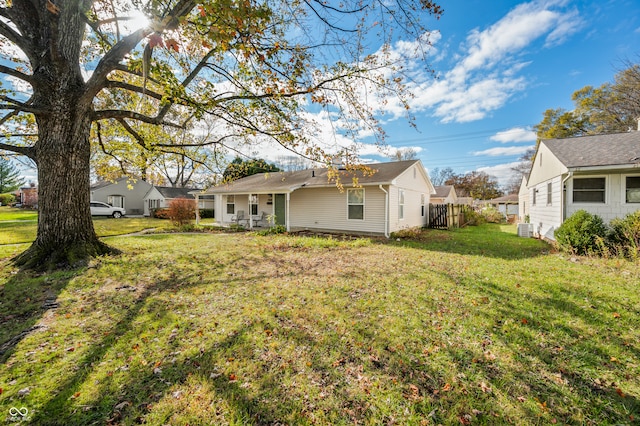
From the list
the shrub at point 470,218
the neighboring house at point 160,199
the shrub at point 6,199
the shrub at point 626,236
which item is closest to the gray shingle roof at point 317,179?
the shrub at point 626,236

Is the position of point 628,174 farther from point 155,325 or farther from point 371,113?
point 155,325

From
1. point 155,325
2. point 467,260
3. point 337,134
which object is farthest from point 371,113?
point 155,325

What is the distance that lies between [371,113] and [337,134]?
0.91 metres

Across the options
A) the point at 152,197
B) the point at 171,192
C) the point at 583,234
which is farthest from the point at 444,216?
the point at 152,197

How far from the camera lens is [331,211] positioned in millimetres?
14086

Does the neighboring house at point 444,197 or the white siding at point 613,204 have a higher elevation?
the neighboring house at point 444,197

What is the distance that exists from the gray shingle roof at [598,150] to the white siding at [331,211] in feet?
23.1

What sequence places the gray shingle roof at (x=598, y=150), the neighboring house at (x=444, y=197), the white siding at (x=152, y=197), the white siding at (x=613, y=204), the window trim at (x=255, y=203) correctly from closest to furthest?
the gray shingle roof at (x=598, y=150), the white siding at (x=613, y=204), the window trim at (x=255, y=203), the white siding at (x=152, y=197), the neighboring house at (x=444, y=197)

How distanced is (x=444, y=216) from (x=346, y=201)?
7.41 m

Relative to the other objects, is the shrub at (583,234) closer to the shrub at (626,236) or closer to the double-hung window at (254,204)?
the shrub at (626,236)

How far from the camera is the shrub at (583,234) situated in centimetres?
781

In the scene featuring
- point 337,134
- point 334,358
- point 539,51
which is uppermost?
point 539,51

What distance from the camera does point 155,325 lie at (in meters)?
3.52

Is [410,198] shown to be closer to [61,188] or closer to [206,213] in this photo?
[61,188]
